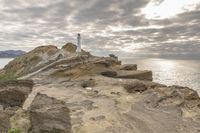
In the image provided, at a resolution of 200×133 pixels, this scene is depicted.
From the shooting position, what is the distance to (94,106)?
63.5ft

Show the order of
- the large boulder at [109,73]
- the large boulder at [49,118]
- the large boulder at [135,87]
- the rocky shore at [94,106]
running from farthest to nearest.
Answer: the large boulder at [109,73] < the large boulder at [135,87] < the rocky shore at [94,106] < the large boulder at [49,118]

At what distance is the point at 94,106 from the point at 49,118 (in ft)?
18.5

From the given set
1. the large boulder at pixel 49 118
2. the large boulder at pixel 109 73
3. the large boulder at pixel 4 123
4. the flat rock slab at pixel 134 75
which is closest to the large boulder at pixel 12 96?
the large boulder at pixel 49 118

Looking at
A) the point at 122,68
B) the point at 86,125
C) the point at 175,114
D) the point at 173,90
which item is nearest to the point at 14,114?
the point at 86,125

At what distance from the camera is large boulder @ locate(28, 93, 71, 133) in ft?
44.5

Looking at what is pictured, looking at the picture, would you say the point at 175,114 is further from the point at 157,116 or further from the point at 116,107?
the point at 116,107

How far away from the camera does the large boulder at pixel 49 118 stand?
13555 millimetres

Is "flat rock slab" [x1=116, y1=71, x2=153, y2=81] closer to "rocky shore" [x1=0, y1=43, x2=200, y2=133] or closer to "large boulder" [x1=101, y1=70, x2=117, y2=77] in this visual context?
"rocky shore" [x1=0, y1=43, x2=200, y2=133]

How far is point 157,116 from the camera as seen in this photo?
56.9 ft

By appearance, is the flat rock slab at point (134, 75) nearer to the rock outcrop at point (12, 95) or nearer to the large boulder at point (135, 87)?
the large boulder at point (135, 87)

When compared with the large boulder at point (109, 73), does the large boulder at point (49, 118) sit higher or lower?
lower

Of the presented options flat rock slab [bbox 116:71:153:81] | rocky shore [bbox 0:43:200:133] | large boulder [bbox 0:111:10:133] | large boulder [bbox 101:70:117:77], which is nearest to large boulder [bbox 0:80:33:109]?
rocky shore [bbox 0:43:200:133]

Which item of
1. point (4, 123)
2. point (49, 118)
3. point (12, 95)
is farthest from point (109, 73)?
point (4, 123)

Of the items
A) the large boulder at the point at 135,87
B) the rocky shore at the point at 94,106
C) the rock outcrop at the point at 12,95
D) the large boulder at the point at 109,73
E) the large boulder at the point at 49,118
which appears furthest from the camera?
the large boulder at the point at 109,73
